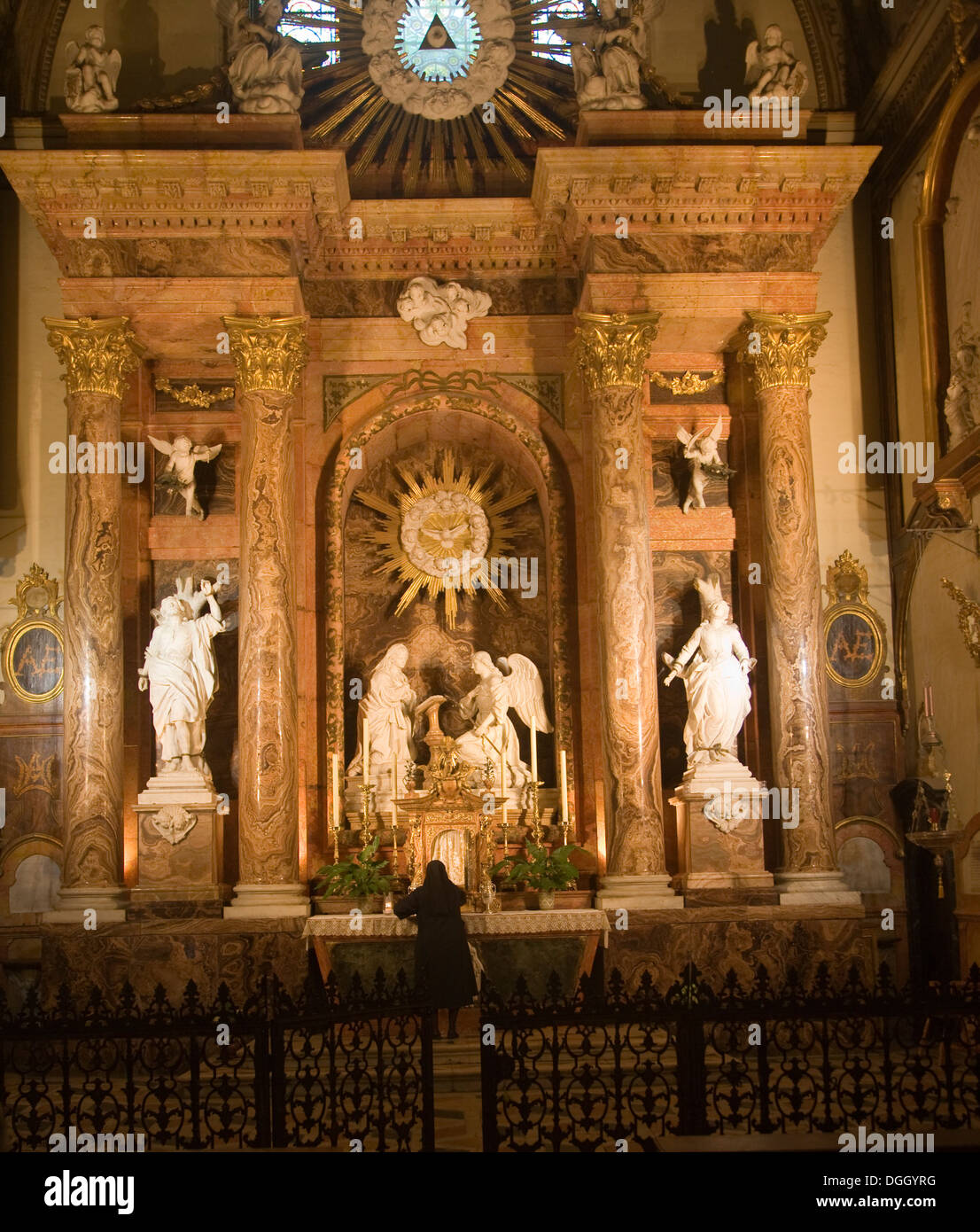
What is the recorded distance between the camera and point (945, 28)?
1569cm

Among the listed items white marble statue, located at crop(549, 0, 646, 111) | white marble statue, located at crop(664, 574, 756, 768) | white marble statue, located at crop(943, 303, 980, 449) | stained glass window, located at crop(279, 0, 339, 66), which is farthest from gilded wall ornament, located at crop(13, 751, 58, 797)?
white marble statue, located at crop(943, 303, 980, 449)

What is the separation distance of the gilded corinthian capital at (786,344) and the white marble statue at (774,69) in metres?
2.36

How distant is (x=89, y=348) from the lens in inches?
621

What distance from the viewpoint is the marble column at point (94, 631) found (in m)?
14.9

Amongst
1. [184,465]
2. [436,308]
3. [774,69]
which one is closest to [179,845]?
[184,465]

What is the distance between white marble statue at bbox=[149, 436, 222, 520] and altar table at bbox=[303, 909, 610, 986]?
484 centimetres

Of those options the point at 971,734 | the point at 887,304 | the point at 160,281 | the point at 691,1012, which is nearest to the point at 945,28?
the point at 887,304

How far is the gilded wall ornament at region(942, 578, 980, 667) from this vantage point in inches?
579

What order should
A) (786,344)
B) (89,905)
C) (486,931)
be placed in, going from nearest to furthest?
(486,931) → (89,905) → (786,344)

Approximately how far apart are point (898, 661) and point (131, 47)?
11.4m

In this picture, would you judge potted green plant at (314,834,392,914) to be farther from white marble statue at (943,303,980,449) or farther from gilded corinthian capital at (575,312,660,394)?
white marble statue at (943,303,980,449)

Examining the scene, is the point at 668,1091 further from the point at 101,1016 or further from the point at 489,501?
the point at 489,501

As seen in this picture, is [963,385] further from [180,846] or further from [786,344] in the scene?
[180,846]

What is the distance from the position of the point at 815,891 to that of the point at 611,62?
8.97m
